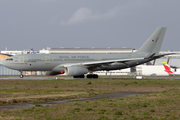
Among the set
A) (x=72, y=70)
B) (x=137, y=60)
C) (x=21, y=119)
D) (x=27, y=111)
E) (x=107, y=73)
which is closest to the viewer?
(x=21, y=119)

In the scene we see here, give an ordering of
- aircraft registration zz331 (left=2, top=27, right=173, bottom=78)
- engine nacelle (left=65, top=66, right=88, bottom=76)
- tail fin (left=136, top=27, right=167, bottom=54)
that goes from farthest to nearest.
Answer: tail fin (left=136, top=27, right=167, bottom=54)
aircraft registration zz331 (left=2, top=27, right=173, bottom=78)
engine nacelle (left=65, top=66, right=88, bottom=76)

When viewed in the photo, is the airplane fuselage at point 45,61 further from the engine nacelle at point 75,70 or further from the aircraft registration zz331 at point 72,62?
the engine nacelle at point 75,70

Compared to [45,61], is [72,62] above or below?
below

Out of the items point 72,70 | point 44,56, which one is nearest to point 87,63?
point 72,70

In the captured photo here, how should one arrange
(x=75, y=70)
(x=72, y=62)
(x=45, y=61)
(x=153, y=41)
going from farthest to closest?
(x=153, y=41) → (x=72, y=62) → (x=45, y=61) → (x=75, y=70)

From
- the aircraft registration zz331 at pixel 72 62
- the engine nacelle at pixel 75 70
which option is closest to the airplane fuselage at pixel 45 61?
the aircraft registration zz331 at pixel 72 62

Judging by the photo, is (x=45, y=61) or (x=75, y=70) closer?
(x=75, y=70)

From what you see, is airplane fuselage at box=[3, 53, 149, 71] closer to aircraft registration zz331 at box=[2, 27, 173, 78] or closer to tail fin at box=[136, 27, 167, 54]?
aircraft registration zz331 at box=[2, 27, 173, 78]

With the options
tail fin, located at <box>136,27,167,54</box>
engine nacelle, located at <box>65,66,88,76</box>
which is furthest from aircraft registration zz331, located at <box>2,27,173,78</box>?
tail fin, located at <box>136,27,167,54</box>

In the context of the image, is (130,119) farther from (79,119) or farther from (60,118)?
(60,118)

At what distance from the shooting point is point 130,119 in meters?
13.5

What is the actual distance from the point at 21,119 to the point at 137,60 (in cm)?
4367

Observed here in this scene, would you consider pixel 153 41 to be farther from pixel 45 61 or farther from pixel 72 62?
pixel 45 61

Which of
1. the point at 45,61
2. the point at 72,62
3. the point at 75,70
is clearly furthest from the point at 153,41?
the point at 45,61
